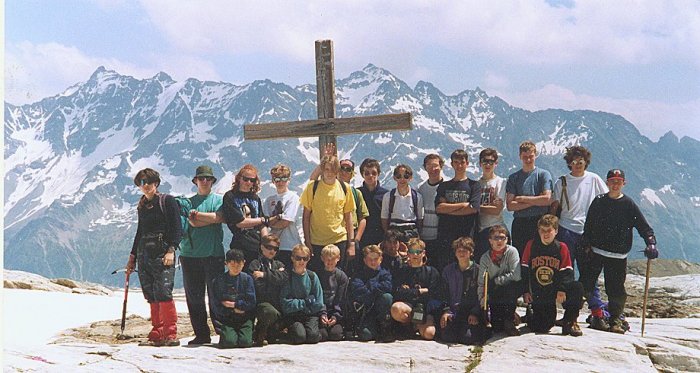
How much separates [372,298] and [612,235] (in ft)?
11.2

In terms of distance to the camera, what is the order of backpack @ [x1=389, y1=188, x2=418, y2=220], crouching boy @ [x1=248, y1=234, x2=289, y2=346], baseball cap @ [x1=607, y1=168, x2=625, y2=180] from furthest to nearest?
backpack @ [x1=389, y1=188, x2=418, y2=220] → baseball cap @ [x1=607, y1=168, x2=625, y2=180] → crouching boy @ [x1=248, y1=234, x2=289, y2=346]

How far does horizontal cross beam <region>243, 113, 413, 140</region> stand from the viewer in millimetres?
12086

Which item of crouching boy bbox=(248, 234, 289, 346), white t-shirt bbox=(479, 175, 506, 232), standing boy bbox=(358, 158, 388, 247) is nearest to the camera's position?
crouching boy bbox=(248, 234, 289, 346)

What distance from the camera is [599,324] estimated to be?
34.0ft

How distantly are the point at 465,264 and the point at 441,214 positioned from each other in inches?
33.5

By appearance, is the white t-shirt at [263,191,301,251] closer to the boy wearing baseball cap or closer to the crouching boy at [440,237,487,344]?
the crouching boy at [440,237,487,344]

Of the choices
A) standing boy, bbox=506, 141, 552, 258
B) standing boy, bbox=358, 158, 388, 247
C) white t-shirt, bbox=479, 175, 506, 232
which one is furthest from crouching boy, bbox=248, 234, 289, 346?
standing boy, bbox=506, 141, 552, 258

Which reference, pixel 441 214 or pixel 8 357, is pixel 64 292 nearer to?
pixel 8 357

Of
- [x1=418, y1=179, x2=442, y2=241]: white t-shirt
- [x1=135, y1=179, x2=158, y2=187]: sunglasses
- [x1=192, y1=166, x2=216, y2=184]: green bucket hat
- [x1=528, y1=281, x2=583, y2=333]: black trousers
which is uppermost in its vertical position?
[x1=192, y1=166, x2=216, y2=184]: green bucket hat

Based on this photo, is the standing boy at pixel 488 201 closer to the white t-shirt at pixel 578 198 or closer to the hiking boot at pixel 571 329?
the white t-shirt at pixel 578 198

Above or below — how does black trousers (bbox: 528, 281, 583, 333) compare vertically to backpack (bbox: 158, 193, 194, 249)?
below

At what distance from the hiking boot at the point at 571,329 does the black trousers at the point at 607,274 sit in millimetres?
619

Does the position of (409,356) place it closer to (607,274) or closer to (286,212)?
(286,212)

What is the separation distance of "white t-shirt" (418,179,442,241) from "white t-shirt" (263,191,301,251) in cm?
180
